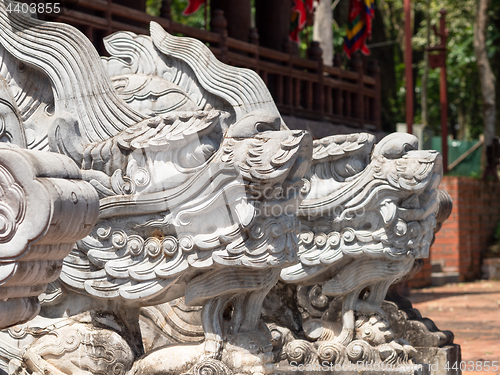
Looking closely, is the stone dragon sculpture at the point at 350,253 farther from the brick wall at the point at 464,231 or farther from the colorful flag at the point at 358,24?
the brick wall at the point at 464,231

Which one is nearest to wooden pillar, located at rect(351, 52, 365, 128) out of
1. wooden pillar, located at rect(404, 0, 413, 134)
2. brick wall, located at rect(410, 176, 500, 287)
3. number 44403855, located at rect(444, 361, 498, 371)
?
wooden pillar, located at rect(404, 0, 413, 134)

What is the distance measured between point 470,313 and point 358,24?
13.4 feet

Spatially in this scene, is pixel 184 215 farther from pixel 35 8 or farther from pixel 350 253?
pixel 35 8

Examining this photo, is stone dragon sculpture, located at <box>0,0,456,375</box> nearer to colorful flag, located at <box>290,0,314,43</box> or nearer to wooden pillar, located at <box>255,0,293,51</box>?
wooden pillar, located at <box>255,0,293,51</box>

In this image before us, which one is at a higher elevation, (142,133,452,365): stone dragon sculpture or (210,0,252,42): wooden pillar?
(210,0,252,42): wooden pillar

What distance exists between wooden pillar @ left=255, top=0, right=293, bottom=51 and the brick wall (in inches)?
233

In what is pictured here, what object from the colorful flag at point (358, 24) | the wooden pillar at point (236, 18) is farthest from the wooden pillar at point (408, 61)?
the wooden pillar at point (236, 18)

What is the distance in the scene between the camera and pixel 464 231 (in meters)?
13.0

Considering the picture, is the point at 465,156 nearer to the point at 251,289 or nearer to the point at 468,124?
the point at 468,124

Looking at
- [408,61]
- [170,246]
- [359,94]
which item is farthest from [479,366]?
[408,61]

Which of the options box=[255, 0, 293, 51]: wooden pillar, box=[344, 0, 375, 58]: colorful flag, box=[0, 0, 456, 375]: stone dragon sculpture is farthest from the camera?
box=[344, 0, 375, 58]: colorful flag

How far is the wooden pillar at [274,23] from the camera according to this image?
7.96 metres

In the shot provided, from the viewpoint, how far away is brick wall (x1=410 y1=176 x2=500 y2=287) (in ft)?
42.3

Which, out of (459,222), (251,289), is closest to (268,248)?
(251,289)
